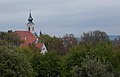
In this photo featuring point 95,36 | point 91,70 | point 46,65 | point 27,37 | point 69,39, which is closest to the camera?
point 91,70

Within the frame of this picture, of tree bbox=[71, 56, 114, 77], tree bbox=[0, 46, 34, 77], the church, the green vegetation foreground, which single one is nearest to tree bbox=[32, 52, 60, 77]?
the green vegetation foreground

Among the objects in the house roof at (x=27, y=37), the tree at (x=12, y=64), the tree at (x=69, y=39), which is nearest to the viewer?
the tree at (x=12, y=64)

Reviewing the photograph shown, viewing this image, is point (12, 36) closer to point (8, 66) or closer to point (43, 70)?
point (43, 70)

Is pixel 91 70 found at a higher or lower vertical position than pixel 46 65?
lower

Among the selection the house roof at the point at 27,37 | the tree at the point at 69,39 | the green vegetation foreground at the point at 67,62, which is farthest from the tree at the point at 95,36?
the green vegetation foreground at the point at 67,62

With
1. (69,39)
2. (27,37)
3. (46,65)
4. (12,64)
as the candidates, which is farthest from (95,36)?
(12,64)

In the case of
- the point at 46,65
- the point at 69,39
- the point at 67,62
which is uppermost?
the point at 69,39

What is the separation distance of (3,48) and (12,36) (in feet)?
245

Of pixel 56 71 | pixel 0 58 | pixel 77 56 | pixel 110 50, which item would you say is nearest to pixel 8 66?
pixel 0 58

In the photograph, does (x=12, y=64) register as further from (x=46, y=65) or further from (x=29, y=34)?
(x=29, y=34)

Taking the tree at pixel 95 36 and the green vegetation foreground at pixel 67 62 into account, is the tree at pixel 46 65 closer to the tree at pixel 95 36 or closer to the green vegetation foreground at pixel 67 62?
the green vegetation foreground at pixel 67 62

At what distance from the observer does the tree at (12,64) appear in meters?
33.2

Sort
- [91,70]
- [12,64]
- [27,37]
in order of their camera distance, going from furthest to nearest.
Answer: [27,37]
[12,64]
[91,70]

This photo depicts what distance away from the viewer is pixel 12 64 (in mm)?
33562
